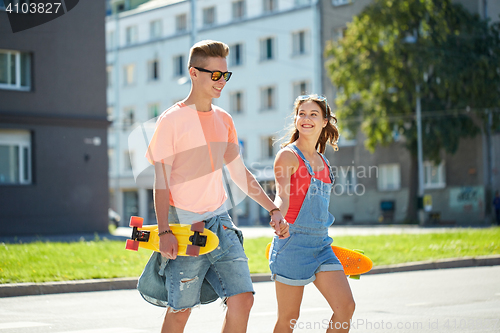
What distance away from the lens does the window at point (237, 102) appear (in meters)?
47.9

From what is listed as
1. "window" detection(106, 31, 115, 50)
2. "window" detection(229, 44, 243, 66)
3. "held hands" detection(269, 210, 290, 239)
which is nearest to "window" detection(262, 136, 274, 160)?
"window" detection(229, 44, 243, 66)

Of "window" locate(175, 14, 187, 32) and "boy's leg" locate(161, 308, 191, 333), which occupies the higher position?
"window" locate(175, 14, 187, 32)

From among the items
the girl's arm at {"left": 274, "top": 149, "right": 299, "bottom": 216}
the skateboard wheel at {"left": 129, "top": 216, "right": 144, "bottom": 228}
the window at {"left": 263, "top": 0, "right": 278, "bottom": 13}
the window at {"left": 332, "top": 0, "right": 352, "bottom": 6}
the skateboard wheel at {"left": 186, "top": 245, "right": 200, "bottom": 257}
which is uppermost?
the window at {"left": 263, "top": 0, "right": 278, "bottom": 13}

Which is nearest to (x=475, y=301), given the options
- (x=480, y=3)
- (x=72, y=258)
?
(x=72, y=258)

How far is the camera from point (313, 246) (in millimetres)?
4516

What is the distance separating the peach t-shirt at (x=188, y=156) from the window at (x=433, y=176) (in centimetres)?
3647

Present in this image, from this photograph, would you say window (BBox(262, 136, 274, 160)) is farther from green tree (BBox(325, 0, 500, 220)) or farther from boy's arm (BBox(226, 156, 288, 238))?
boy's arm (BBox(226, 156, 288, 238))

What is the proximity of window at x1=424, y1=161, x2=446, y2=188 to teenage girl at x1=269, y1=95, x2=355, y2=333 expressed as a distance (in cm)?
3591

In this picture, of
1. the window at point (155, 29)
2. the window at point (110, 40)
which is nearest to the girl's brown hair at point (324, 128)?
the window at point (155, 29)

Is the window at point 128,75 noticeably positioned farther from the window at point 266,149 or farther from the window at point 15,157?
the window at point 15,157

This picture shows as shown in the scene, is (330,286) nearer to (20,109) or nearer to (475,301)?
(475,301)

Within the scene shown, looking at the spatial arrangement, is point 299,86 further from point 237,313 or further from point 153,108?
point 237,313

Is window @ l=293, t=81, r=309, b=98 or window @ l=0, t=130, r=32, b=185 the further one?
window @ l=293, t=81, r=309, b=98

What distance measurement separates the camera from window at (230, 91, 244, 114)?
47.9 metres
